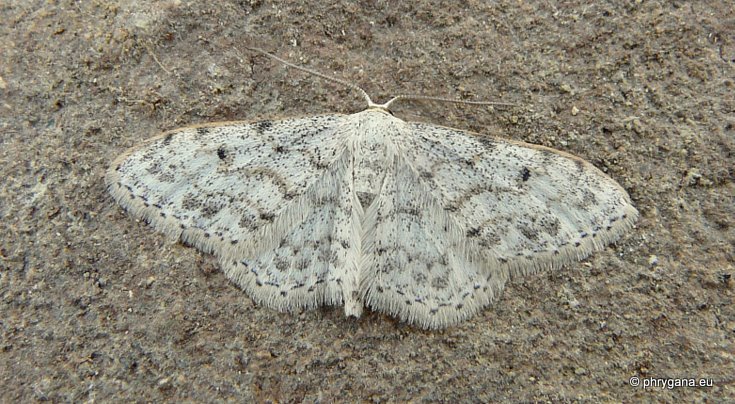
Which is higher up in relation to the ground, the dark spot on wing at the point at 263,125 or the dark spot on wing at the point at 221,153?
the dark spot on wing at the point at 263,125

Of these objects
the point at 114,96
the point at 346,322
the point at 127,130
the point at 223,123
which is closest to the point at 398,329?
the point at 346,322

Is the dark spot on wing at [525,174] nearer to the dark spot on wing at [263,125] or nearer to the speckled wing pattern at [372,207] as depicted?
the speckled wing pattern at [372,207]

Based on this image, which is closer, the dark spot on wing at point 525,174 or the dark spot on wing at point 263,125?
the dark spot on wing at point 525,174

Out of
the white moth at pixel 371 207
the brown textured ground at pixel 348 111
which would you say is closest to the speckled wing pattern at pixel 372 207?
the white moth at pixel 371 207

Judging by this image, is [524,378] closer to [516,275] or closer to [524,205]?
[516,275]

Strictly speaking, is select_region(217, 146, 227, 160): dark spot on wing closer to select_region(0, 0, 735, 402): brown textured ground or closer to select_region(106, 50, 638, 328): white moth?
select_region(106, 50, 638, 328): white moth

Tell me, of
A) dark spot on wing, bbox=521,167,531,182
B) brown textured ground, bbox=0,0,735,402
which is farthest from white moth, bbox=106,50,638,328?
brown textured ground, bbox=0,0,735,402
